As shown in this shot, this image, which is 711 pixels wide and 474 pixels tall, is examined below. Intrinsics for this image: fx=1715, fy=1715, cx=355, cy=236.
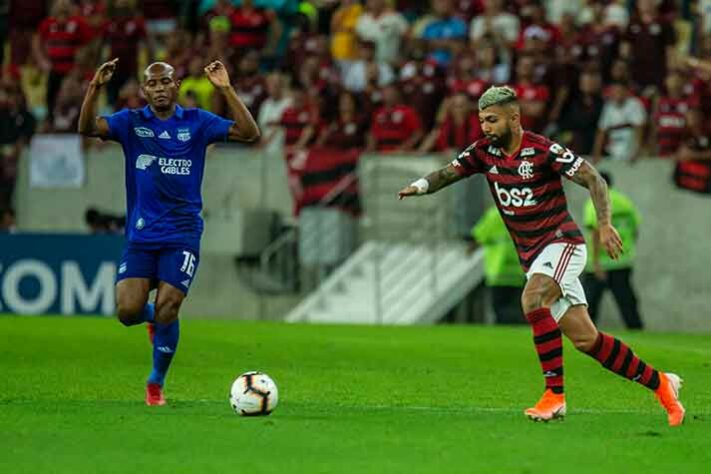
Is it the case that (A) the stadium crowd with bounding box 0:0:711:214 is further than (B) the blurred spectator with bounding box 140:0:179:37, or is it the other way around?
(B) the blurred spectator with bounding box 140:0:179:37

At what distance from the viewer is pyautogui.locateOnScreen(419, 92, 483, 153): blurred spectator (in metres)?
24.5

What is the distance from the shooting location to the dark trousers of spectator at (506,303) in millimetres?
23969

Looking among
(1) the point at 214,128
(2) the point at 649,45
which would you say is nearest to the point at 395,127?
(2) the point at 649,45

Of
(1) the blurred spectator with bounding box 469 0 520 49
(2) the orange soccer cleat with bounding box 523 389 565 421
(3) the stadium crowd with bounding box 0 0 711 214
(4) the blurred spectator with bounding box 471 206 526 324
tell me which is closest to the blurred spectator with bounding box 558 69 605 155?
(3) the stadium crowd with bounding box 0 0 711 214

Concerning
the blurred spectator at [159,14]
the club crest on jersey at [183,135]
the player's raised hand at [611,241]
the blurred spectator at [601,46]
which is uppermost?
the blurred spectator at [159,14]

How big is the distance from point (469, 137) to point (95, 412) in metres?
14.0

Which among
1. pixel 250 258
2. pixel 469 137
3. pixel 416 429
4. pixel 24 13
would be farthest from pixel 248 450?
pixel 24 13

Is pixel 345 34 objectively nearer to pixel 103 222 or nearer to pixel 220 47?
pixel 220 47

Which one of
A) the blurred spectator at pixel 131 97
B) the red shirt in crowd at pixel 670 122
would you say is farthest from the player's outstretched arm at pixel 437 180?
the blurred spectator at pixel 131 97

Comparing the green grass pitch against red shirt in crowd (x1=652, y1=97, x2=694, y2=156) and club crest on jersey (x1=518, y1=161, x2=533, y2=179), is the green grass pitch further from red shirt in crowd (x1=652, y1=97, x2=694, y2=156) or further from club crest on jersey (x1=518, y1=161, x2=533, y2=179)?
red shirt in crowd (x1=652, y1=97, x2=694, y2=156)

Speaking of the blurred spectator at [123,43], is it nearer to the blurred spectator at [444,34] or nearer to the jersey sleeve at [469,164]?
the blurred spectator at [444,34]

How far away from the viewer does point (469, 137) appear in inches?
973

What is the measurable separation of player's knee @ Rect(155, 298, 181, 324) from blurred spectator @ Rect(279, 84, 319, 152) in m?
14.4

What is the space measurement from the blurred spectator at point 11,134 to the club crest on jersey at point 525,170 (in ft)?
58.7
